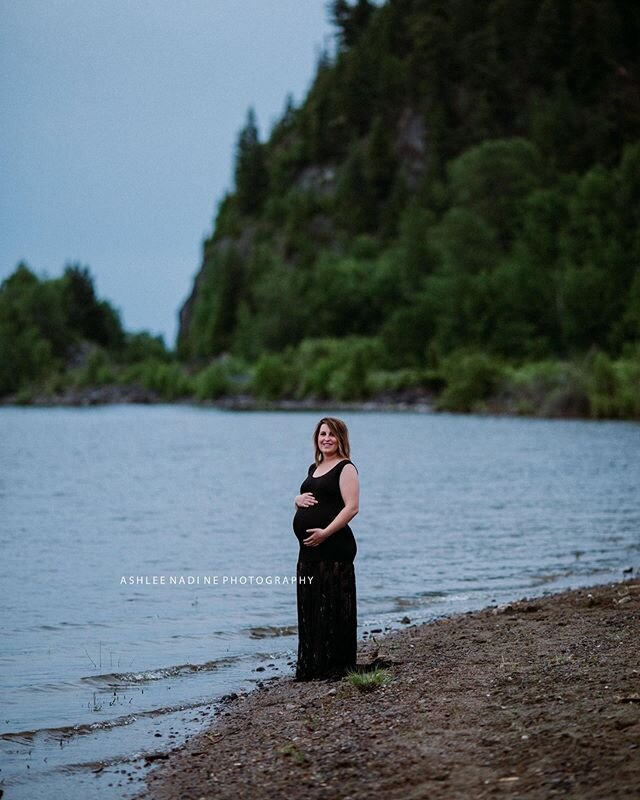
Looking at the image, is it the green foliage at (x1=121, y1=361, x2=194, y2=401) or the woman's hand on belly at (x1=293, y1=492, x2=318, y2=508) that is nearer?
the woman's hand on belly at (x1=293, y1=492, x2=318, y2=508)

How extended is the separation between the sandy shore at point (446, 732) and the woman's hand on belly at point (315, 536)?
4.43 feet

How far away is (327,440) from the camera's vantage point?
409 inches

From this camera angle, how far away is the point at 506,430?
6619 centimetres

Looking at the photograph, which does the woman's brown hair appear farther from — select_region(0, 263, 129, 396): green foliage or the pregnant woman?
select_region(0, 263, 129, 396): green foliage

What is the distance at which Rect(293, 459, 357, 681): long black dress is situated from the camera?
34.3ft

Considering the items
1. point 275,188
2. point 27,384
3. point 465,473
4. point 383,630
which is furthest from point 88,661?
point 275,188

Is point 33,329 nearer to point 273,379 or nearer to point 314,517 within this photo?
point 273,379

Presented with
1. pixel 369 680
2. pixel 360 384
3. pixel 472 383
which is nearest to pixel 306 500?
pixel 369 680

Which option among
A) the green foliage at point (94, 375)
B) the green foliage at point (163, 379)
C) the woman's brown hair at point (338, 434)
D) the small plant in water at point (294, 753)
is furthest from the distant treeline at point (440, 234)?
the small plant in water at point (294, 753)

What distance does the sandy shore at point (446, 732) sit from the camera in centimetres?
725

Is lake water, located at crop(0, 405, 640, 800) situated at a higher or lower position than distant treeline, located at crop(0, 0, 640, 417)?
lower

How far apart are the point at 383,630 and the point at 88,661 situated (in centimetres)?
377

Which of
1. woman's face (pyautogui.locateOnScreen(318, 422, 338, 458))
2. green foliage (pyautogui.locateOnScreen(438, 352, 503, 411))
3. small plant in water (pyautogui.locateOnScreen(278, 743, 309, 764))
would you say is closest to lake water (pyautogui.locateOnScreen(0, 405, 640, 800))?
small plant in water (pyautogui.locateOnScreen(278, 743, 309, 764))

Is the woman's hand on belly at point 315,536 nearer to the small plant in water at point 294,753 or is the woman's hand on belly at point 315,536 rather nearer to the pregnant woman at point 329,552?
the pregnant woman at point 329,552
